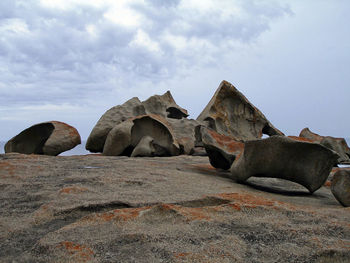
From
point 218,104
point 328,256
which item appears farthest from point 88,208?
point 218,104

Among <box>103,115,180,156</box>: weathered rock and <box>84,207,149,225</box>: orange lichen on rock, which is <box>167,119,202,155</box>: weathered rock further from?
<box>84,207,149,225</box>: orange lichen on rock

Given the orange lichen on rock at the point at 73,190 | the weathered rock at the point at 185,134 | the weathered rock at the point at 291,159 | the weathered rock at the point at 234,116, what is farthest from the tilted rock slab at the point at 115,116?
the orange lichen on rock at the point at 73,190

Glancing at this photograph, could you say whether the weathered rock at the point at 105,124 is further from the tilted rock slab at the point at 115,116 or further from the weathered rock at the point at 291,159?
the weathered rock at the point at 291,159

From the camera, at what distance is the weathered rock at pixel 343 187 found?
2.54m

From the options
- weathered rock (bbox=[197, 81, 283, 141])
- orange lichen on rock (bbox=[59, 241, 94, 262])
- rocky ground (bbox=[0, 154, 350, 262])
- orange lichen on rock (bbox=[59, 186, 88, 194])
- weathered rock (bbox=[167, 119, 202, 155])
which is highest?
weathered rock (bbox=[197, 81, 283, 141])

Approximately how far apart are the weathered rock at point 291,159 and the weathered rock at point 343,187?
1.32ft

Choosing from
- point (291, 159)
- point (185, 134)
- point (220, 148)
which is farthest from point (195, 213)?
point (185, 134)

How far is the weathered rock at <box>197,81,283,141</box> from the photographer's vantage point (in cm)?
751

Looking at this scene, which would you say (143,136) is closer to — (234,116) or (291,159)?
(234,116)

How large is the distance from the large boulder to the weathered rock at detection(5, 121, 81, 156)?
222 inches

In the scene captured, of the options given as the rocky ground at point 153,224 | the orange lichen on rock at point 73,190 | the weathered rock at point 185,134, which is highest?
the weathered rock at point 185,134

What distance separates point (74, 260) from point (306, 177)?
2.41 m

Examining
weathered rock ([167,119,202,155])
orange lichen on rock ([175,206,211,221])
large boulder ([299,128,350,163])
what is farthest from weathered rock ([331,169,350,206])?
large boulder ([299,128,350,163])

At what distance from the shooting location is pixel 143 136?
568 cm
